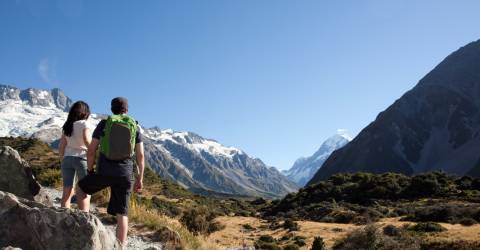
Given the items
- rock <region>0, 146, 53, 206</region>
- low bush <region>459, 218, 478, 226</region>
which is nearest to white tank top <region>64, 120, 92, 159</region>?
rock <region>0, 146, 53, 206</region>

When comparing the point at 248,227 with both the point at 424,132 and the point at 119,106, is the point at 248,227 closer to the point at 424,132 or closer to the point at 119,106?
the point at 119,106

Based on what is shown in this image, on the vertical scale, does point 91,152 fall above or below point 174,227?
above

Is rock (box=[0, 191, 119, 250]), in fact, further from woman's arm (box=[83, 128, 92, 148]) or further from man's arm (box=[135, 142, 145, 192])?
woman's arm (box=[83, 128, 92, 148])

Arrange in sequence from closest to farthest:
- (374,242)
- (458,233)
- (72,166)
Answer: (72,166)
(374,242)
(458,233)

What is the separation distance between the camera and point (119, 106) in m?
7.12

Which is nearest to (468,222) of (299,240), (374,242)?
(299,240)

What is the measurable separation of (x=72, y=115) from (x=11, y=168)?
1.95m

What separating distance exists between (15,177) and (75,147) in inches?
72.1

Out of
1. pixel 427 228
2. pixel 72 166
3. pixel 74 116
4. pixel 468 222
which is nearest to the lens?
pixel 72 166

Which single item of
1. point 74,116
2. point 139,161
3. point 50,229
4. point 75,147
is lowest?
point 50,229

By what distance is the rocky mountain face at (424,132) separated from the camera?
174 metres

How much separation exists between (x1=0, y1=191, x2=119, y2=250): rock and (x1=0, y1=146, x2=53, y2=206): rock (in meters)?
2.43

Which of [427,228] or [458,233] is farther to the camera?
[427,228]

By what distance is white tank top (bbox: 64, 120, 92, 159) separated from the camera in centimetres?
773
